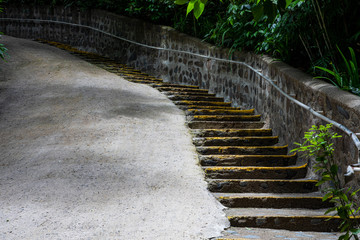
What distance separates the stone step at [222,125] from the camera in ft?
18.9

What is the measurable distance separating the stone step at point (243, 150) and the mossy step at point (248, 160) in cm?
20

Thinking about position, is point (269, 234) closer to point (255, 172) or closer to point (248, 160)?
point (255, 172)

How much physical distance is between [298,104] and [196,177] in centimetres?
127

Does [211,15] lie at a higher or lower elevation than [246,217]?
higher

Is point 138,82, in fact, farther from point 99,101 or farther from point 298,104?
point 298,104

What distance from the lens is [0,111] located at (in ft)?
20.3

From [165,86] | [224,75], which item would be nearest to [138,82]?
[165,86]

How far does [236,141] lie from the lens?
5262 mm

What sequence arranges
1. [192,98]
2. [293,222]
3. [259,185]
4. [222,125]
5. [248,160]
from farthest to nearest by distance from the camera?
[192,98]
[222,125]
[248,160]
[259,185]
[293,222]

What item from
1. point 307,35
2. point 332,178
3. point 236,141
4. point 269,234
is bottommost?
point 269,234

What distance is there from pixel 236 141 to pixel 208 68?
2.70 meters

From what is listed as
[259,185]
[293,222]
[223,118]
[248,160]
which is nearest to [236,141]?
[248,160]

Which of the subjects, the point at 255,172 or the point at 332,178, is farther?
the point at 255,172

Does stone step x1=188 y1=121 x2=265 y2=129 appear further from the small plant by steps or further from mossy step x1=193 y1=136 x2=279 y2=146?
the small plant by steps
